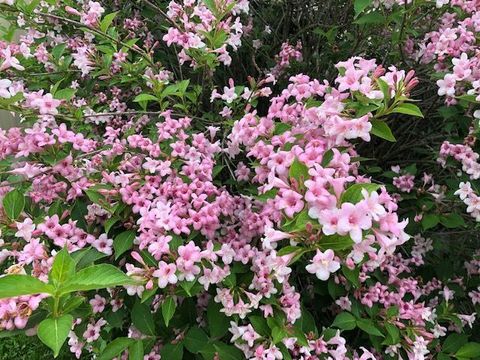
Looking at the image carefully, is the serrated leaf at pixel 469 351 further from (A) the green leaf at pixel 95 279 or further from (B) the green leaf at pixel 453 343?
(A) the green leaf at pixel 95 279

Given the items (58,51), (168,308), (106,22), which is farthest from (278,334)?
(58,51)

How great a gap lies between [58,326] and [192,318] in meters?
0.80

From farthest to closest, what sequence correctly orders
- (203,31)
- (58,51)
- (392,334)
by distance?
(58,51) → (203,31) → (392,334)

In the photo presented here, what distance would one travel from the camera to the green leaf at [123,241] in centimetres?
163

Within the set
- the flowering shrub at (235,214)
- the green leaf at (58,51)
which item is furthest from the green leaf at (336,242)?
the green leaf at (58,51)

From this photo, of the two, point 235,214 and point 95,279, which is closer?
point 95,279

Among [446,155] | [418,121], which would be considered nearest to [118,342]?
[446,155]

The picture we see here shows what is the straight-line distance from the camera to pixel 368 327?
1.86 metres

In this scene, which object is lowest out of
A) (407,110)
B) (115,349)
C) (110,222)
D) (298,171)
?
(115,349)

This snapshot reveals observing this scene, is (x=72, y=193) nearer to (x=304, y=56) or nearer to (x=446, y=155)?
(x=446, y=155)

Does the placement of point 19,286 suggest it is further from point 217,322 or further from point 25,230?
point 217,322

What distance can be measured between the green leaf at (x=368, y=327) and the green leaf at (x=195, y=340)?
1.97 feet

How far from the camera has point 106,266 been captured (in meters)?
1.18

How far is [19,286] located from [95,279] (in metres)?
0.17
